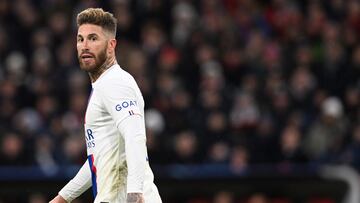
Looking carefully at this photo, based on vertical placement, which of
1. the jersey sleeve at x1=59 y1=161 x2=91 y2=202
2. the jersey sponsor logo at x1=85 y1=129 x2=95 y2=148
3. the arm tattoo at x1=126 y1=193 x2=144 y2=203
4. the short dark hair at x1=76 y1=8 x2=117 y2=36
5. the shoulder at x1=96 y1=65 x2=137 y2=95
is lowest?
the arm tattoo at x1=126 y1=193 x2=144 y2=203

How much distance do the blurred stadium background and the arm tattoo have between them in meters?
7.66

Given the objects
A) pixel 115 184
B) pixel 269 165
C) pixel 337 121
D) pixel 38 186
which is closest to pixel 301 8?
pixel 337 121

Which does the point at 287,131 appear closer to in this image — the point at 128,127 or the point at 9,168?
the point at 9,168

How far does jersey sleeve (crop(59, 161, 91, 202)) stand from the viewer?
23.0ft

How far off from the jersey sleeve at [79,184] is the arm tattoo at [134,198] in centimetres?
110

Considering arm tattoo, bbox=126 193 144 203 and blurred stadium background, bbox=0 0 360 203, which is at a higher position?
blurred stadium background, bbox=0 0 360 203

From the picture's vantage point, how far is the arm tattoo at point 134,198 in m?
5.93

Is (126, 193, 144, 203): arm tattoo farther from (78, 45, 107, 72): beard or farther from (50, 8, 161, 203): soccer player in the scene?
(78, 45, 107, 72): beard

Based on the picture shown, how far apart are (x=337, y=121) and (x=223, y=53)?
2622 mm

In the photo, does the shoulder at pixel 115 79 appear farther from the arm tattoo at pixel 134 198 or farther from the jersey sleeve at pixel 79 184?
the jersey sleeve at pixel 79 184

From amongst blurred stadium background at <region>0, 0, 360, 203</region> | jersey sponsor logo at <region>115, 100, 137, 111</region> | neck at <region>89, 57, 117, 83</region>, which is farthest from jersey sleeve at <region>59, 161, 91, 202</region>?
blurred stadium background at <region>0, 0, 360, 203</region>

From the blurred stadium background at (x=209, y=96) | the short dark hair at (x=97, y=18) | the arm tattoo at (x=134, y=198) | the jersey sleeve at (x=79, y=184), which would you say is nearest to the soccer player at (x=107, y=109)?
the short dark hair at (x=97, y=18)

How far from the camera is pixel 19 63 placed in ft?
52.9

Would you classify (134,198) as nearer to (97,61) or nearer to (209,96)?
(97,61)
